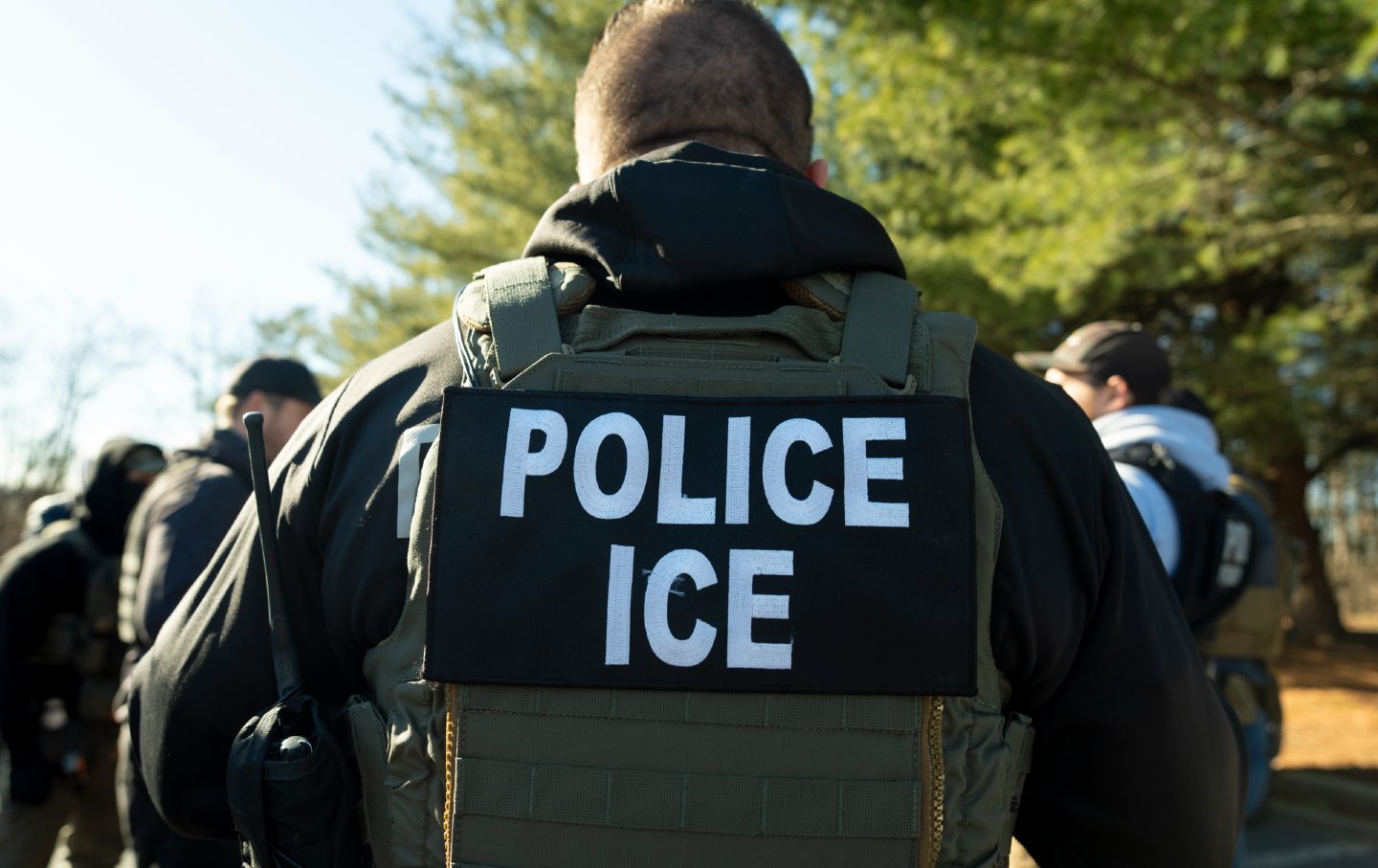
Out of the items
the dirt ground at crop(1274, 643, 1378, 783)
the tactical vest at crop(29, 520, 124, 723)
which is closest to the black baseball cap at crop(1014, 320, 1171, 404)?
the tactical vest at crop(29, 520, 124, 723)

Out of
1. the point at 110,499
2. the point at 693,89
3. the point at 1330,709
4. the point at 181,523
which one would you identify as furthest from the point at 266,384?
the point at 1330,709

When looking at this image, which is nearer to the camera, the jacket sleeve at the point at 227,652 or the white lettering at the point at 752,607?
the white lettering at the point at 752,607

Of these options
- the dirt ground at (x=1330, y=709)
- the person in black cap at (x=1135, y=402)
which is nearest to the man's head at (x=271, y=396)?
the person in black cap at (x=1135, y=402)

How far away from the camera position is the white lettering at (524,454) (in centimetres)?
126

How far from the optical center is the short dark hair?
1609mm

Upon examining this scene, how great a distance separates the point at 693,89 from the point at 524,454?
0.66 metres

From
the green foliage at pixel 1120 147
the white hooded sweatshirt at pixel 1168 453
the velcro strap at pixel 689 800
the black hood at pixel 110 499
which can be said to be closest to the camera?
the velcro strap at pixel 689 800

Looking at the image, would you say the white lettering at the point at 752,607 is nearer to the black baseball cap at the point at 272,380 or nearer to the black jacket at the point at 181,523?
the black jacket at the point at 181,523

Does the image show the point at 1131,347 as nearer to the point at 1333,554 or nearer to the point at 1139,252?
the point at 1139,252

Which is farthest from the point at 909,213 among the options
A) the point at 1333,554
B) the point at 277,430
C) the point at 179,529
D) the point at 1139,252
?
the point at 1333,554

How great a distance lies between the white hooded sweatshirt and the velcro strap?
237 centimetres

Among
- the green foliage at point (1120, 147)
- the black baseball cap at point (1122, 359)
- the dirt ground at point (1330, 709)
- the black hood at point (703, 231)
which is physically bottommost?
the dirt ground at point (1330, 709)

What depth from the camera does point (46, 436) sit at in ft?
78.4

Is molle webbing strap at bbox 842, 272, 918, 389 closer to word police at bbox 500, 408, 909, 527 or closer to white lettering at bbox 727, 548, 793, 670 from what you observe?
word police at bbox 500, 408, 909, 527
